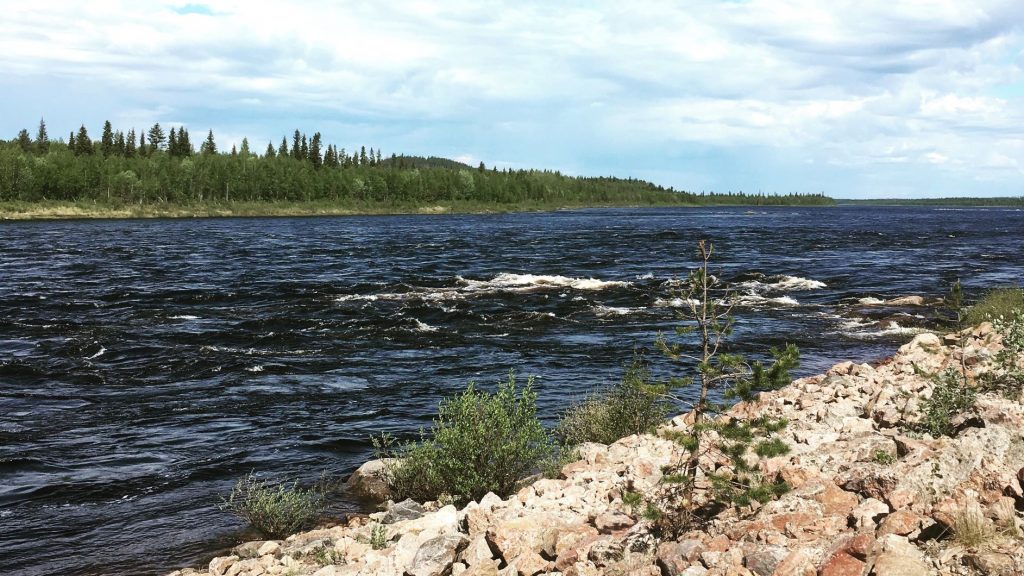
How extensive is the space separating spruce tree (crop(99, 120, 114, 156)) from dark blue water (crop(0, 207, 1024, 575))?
111 meters

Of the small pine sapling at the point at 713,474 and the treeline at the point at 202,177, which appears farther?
the treeline at the point at 202,177

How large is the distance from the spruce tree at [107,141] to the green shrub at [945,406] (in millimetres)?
160545

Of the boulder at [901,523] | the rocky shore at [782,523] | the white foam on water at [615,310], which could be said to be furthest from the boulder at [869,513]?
the white foam on water at [615,310]

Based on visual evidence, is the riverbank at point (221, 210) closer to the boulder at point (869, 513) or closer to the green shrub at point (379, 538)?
the green shrub at point (379, 538)

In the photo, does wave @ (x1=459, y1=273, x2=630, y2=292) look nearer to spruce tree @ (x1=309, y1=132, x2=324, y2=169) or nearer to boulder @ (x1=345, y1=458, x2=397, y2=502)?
boulder @ (x1=345, y1=458, x2=397, y2=502)

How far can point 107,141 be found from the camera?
152625 millimetres

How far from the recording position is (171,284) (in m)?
35.5

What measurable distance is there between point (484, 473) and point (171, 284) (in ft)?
95.9

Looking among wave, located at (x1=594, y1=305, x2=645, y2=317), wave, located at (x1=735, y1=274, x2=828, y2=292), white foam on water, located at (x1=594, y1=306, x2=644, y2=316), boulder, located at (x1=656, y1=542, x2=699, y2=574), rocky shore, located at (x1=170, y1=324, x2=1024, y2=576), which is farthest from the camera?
wave, located at (x1=735, y1=274, x2=828, y2=292)

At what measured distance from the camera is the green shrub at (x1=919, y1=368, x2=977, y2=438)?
845 centimetres

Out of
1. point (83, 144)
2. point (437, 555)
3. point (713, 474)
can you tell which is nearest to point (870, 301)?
point (713, 474)

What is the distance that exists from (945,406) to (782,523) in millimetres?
3772

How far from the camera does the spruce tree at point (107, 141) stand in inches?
5915

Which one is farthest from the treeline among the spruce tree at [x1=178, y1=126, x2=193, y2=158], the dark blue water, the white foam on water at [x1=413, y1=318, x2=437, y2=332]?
the white foam on water at [x1=413, y1=318, x2=437, y2=332]
